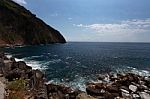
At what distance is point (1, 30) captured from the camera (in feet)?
467

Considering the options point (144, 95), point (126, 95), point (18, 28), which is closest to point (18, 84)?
point (126, 95)

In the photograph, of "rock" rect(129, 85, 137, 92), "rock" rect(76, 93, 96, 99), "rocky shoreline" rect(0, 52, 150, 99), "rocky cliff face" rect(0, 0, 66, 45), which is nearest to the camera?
"rocky shoreline" rect(0, 52, 150, 99)

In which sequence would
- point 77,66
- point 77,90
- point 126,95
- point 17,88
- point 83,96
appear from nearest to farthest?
point 17,88 → point 83,96 → point 126,95 → point 77,90 → point 77,66

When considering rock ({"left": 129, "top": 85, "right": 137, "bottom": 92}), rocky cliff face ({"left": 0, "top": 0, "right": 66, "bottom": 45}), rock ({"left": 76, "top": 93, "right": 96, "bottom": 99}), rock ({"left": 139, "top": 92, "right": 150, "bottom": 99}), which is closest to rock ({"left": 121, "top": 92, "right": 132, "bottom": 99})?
rock ({"left": 139, "top": 92, "right": 150, "bottom": 99})

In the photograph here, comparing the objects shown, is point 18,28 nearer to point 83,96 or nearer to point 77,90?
point 77,90

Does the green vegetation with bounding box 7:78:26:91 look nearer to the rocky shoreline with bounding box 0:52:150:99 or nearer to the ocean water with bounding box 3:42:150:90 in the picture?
the rocky shoreline with bounding box 0:52:150:99

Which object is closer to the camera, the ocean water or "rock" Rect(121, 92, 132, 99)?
"rock" Rect(121, 92, 132, 99)

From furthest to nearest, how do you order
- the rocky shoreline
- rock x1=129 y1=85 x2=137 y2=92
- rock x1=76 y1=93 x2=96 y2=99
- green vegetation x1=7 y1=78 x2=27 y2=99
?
rock x1=129 y1=85 x2=137 y2=92, rock x1=76 y1=93 x2=96 y2=99, the rocky shoreline, green vegetation x1=7 y1=78 x2=27 y2=99

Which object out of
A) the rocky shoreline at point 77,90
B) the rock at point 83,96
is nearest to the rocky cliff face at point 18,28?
the rocky shoreline at point 77,90

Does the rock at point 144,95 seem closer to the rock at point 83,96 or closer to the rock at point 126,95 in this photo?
the rock at point 126,95

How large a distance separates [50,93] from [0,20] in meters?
134

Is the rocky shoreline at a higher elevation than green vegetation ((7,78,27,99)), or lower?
lower

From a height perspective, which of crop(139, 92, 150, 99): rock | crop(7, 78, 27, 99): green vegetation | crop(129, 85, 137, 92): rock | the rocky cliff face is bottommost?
crop(139, 92, 150, 99): rock

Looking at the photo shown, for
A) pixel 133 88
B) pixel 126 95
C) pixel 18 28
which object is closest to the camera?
pixel 126 95
